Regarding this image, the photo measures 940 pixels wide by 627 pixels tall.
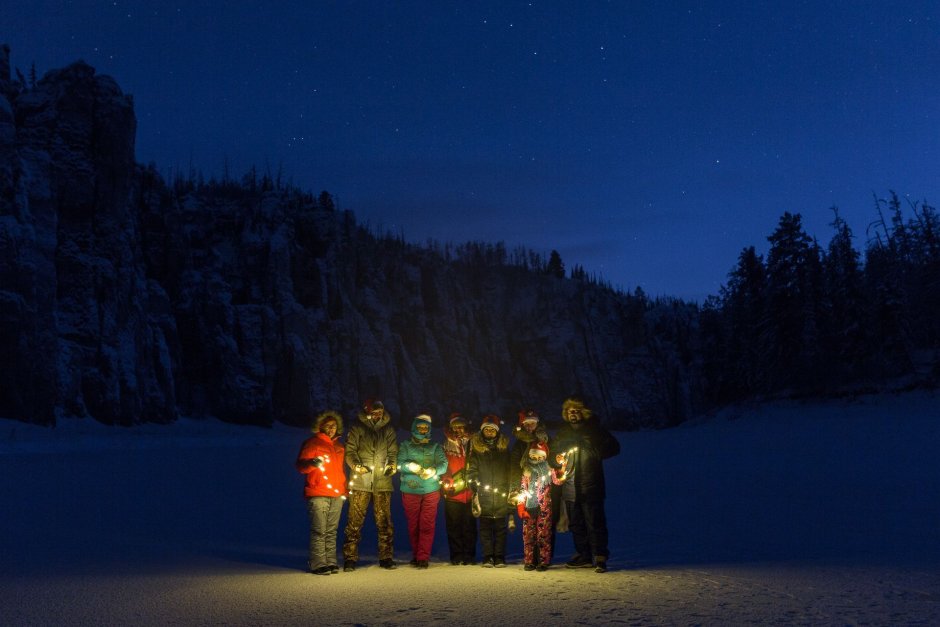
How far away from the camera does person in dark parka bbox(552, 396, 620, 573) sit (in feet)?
26.4

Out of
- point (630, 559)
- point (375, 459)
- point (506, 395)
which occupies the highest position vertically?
point (506, 395)

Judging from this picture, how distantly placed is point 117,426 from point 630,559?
39972 mm

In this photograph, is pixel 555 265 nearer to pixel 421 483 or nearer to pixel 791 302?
pixel 791 302

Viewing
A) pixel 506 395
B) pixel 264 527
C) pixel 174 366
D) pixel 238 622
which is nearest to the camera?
pixel 238 622

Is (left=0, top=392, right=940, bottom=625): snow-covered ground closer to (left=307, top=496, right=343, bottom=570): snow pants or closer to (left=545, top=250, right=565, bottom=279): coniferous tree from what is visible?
(left=307, top=496, right=343, bottom=570): snow pants

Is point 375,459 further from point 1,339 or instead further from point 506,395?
point 506,395

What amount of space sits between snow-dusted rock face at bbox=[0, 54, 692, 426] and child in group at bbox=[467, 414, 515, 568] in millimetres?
36308

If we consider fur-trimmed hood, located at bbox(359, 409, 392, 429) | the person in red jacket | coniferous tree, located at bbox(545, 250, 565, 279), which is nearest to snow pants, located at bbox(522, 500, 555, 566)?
fur-trimmed hood, located at bbox(359, 409, 392, 429)

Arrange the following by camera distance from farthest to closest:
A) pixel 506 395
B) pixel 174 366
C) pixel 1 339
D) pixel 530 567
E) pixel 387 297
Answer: pixel 506 395 < pixel 387 297 < pixel 174 366 < pixel 1 339 < pixel 530 567

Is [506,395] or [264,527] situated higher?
[506,395]

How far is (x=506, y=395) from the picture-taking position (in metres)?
75.5

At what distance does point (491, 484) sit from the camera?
859 centimetres

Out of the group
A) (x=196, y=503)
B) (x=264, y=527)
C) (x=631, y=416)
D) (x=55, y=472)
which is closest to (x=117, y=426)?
(x=55, y=472)

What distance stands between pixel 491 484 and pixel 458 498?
50 centimetres
